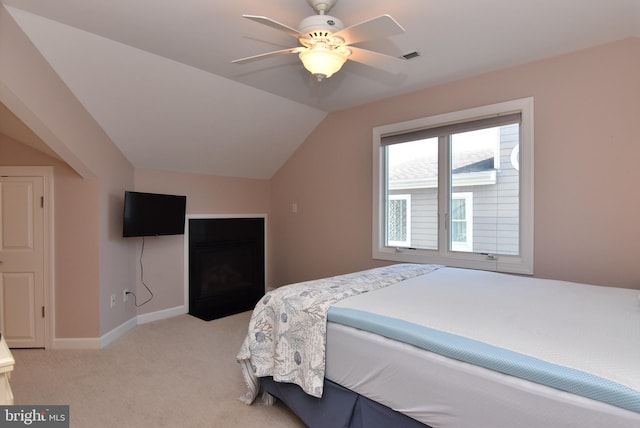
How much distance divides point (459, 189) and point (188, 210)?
124 inches

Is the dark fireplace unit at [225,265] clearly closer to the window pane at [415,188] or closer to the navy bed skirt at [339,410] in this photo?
the window pane at [415,188]

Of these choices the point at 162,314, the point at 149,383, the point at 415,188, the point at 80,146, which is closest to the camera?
the point at 149,383

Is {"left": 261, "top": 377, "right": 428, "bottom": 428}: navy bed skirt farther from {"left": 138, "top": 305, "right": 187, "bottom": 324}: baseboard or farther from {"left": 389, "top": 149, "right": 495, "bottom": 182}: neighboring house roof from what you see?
{"left": 138, "top": 305, "right": 187, "bottom": 324}: baseboard

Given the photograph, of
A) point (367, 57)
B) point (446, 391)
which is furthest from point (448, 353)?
point (367, 57)

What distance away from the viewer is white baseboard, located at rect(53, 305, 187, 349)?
3.14 meters

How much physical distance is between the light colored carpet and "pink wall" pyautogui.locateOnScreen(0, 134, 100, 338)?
30 cm

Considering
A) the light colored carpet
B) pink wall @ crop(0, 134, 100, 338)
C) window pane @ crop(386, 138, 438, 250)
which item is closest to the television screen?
pink wall @ crop(0, 134, 100, 338)

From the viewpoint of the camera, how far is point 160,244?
3949 millimetres

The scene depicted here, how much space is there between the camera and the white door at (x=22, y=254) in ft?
10.3

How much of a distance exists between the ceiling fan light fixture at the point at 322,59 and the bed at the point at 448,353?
1.34 m

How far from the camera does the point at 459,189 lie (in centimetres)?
323

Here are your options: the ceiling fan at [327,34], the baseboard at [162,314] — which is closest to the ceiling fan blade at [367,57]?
the ceiling fan at [327,34]

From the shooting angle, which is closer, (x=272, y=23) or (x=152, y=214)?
(x=272, y=23)

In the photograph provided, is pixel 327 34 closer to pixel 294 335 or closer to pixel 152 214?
pixel 294 335
